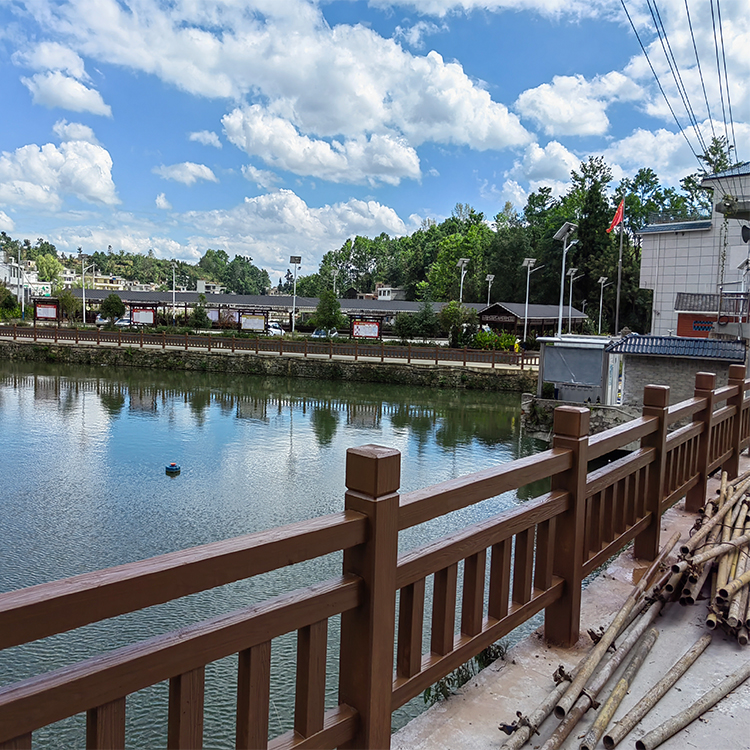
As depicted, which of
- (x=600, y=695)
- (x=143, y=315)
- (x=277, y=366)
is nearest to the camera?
(x=600, y=695)

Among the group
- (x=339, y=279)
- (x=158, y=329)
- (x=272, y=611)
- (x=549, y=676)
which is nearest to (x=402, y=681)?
(x=272, y=611)

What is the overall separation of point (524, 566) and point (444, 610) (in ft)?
1.87

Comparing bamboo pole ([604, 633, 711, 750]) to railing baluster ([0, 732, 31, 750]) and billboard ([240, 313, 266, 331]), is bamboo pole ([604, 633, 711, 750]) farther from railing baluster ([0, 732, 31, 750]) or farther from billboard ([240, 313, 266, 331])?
billboard ([240, 313, 266, 331])

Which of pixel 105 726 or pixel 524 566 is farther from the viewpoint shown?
pixel 524 566

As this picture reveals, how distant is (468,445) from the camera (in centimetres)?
1684

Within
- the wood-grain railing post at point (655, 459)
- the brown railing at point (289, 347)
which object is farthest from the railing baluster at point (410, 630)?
the brown railing at point (289, 347)

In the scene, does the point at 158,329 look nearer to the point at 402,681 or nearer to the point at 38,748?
the point at 38,748

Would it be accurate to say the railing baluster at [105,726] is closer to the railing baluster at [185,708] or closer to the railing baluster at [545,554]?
the railing baluster at [185,708]

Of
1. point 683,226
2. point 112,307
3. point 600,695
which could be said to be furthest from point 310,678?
point 112,307

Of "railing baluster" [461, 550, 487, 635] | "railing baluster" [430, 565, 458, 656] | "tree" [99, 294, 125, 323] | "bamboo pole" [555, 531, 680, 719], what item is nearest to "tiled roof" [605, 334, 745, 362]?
"bamboo pole" [555, 531, 680, 719]

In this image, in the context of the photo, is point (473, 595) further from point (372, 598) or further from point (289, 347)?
point (289, 347)

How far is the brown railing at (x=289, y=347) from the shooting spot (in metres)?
28.5

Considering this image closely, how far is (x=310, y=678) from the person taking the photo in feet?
5.65

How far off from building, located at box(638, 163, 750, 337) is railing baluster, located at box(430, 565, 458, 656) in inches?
1159
